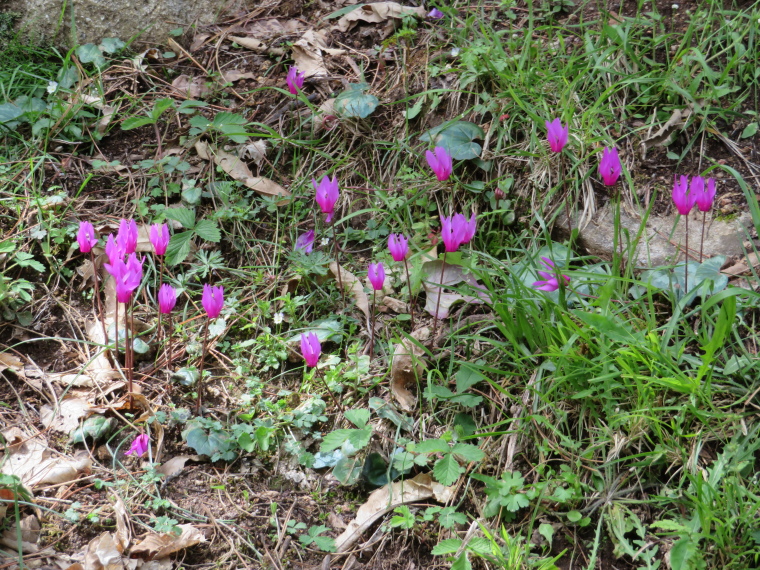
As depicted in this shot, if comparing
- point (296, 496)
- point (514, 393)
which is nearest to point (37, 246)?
point (296, 496)

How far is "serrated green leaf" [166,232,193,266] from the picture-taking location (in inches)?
102

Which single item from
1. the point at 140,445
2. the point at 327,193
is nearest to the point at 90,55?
the point at 327,193

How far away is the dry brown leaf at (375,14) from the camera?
342 centimetres

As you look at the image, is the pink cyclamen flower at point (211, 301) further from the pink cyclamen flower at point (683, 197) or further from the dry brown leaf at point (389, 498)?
the pink cyclamen flower at point (683, 197)

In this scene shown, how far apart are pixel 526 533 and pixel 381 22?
2664mm

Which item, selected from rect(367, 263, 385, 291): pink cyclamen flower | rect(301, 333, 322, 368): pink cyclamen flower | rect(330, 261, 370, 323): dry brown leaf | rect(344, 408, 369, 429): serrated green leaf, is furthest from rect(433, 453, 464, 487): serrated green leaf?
rect(330, 261, 370, 323): dry brown leaf

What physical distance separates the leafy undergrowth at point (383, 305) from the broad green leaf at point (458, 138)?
0.01 m

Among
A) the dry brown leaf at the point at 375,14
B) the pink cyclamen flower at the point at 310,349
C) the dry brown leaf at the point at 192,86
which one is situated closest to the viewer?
the pink cyclamen flower at the point at 310,349

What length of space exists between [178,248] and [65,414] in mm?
755

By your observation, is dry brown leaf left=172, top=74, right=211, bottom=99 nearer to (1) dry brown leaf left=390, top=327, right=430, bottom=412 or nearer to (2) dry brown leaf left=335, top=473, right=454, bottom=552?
(1) dry brown leaf left=390, top=327, right=430, bottom=412

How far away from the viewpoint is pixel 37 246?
2684mm

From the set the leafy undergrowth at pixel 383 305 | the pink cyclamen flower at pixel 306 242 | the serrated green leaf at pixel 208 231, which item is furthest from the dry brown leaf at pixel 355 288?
the serrated green leaf at pixel 208 231

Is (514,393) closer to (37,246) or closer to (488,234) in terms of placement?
(488,234)

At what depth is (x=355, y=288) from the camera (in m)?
2.60
